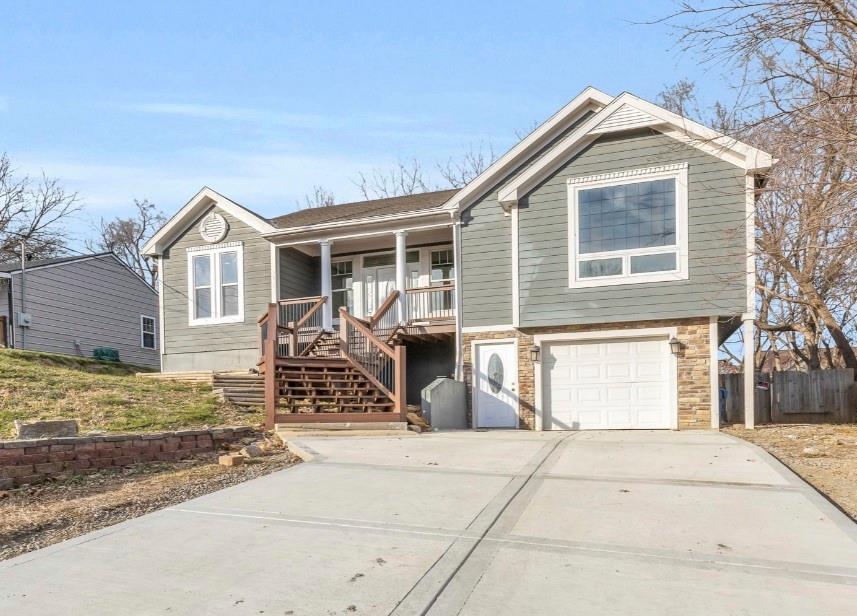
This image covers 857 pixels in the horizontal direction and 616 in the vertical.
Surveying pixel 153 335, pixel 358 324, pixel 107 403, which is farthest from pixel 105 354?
pixel 358 324

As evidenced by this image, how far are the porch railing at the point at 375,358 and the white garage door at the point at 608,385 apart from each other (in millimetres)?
3347

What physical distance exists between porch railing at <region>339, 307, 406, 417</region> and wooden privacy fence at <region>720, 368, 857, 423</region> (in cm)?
1023

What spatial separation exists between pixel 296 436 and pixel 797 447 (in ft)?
24.1

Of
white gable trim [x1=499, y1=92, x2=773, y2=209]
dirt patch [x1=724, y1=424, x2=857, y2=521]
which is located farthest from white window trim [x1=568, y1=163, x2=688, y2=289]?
dirt patch [x1=724, y1=424, x2=857, y2=521]

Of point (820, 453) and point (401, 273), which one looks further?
point (401, 273)

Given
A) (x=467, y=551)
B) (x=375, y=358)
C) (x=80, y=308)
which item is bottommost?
(x=467, y=551)

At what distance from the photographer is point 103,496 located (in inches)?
239

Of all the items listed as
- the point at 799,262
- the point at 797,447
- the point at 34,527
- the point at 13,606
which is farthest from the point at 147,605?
the point at 799,262

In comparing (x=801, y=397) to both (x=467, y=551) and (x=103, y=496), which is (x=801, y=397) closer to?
(x=467, y=551)

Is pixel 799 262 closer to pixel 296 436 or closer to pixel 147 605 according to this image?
pixel 296 436

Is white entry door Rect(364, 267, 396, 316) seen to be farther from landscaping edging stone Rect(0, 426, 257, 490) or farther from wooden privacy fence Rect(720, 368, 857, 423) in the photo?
wooden privacy fence Rect(720, 368, 857, 423)

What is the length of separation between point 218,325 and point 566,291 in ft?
28.8

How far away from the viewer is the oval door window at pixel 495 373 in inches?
539

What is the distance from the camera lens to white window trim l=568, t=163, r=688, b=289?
12.3m
